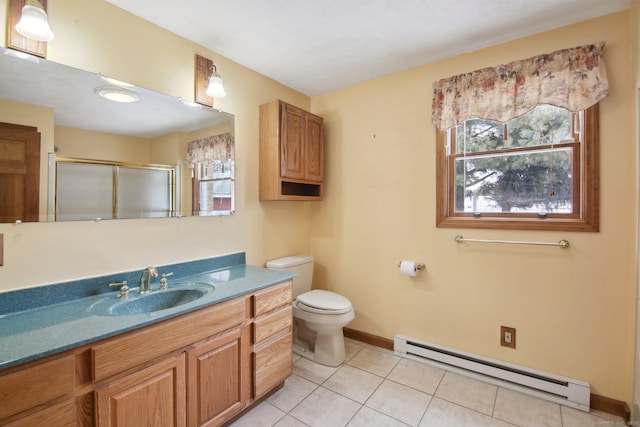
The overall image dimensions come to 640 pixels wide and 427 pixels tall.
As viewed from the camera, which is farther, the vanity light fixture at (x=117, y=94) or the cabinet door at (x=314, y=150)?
the cabinet door at (x=314, y=150)

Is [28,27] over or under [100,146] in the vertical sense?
over

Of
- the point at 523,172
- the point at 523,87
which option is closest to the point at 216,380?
the point at 523,172

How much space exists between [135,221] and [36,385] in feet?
3.03

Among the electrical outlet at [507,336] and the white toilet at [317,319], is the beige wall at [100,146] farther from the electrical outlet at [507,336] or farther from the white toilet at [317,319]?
the electrical outlet at [507,336]

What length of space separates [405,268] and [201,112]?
191 centimetres

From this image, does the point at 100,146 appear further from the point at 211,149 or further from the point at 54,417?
the point at 54,417

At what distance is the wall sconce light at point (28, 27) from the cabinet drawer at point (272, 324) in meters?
1.69

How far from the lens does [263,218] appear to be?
8.24 feet

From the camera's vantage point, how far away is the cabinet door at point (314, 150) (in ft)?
8.55

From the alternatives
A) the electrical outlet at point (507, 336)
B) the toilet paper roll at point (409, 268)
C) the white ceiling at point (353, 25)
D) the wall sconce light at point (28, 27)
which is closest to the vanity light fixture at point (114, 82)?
the wall sconce light at point (28, 27)

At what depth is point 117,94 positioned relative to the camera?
1633 millimetres

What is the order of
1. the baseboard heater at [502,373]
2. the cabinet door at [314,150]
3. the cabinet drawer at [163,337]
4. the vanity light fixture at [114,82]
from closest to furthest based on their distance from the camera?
the cabinet drawer at [163,337]
the vanity light fixture at [114,82]
the baseboard heater at [502,373]
the cabinet door at [314,150]

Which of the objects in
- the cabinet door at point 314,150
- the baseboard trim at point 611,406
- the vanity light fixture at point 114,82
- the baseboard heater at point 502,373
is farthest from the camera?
the cabinet door at point 314,150

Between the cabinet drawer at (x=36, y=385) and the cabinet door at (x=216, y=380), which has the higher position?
the cabinet drawer at (x=36, y=385)
